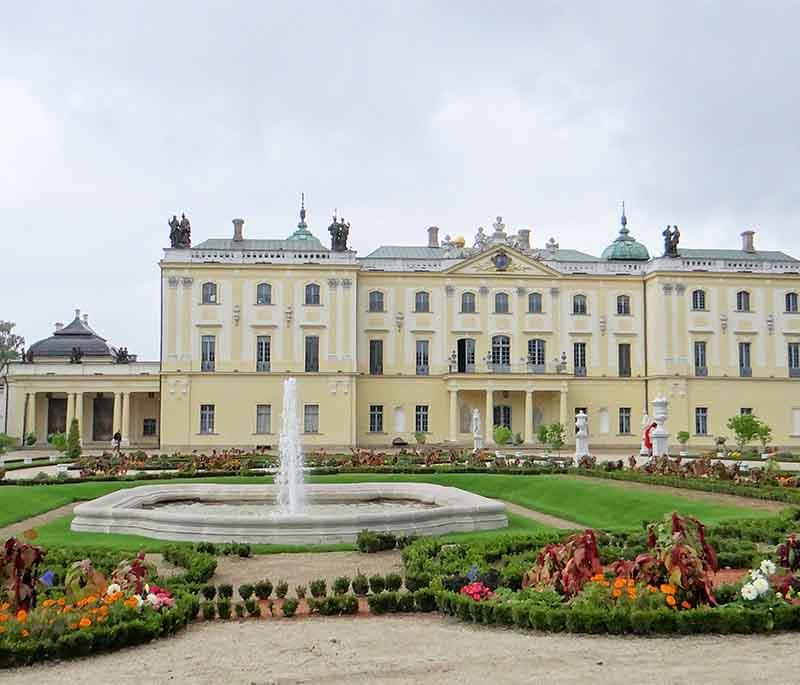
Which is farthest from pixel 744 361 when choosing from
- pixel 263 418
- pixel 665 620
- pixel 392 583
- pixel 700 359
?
pixel 665 620

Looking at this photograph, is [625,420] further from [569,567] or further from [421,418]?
[569,567]

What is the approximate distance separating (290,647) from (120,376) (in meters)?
40.1

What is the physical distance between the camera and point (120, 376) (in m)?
46.1

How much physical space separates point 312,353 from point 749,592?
38.8 meters

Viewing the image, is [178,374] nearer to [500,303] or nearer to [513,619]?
[500,303]

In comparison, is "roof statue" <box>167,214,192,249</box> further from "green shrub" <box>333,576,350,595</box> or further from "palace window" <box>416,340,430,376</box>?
"green shrub" <box>333,576,350,595</box>

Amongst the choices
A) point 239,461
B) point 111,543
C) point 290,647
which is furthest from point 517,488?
point 290,647

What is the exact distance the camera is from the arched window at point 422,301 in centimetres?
4806

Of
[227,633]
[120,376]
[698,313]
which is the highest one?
[698,313]

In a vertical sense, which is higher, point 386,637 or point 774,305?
point 774,305

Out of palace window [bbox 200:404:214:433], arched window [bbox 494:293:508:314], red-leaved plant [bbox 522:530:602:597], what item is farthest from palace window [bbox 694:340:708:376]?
red-leaved plant [bbox 522:530:602:597]

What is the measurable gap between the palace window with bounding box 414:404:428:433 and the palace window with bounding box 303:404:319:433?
16.7ft

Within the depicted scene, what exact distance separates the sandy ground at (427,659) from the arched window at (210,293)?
38630mm

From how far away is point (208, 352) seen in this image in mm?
46312
